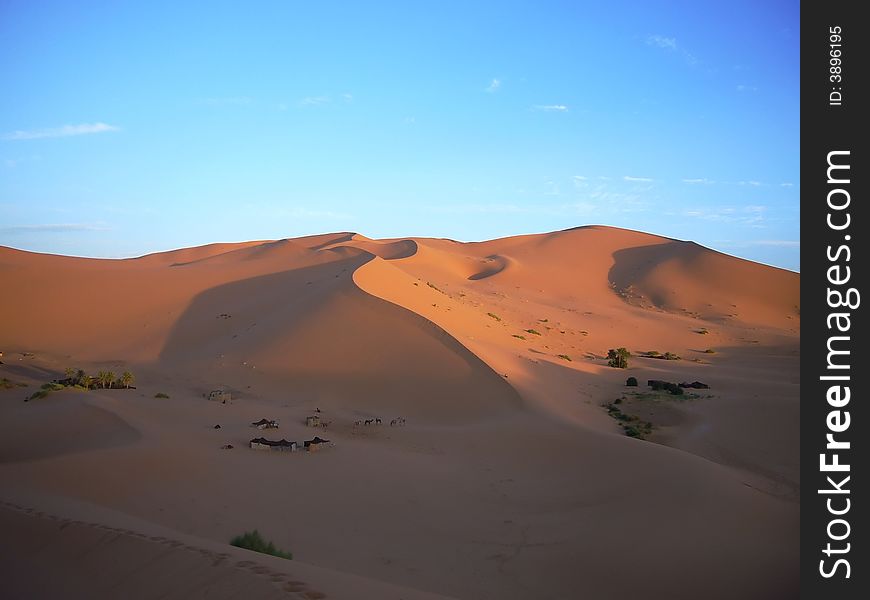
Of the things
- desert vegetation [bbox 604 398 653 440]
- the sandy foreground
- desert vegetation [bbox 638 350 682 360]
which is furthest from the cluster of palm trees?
desert vegetation [bbox 638 350 682 360]

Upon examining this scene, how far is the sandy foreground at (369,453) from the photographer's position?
7.20 m

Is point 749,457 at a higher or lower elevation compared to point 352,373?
lower

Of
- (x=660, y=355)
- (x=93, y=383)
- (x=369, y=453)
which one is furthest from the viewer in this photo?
(x=660, y=355)

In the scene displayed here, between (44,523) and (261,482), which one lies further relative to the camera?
(261,482)

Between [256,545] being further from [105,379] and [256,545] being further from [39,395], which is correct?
[105,379]

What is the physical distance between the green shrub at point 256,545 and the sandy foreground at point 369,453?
0.55m

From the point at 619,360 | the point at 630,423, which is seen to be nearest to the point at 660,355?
the point at 619,360

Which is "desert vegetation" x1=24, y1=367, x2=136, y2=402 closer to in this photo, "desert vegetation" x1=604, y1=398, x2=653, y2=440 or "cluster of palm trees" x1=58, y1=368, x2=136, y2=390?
"cluster of palm trees" x1=58, y1=368, x2=136, y2=390

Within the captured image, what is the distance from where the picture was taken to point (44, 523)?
682 centimetres

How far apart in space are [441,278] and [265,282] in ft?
48.6

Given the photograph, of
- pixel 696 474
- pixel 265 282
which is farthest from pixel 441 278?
pixel 696 474
